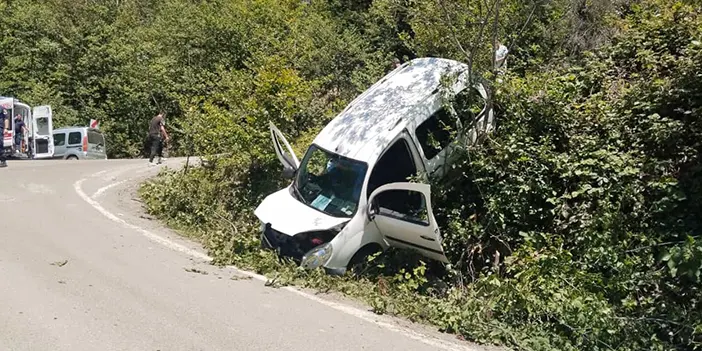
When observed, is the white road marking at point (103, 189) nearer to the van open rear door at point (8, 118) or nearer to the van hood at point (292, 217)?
the van hood at point (292, 217)

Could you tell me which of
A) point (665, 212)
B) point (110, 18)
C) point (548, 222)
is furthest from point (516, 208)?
point (110, 18)

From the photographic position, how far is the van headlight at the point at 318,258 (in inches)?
316

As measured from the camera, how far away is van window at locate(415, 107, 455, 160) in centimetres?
916

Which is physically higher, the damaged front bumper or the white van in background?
the damaged front bumper

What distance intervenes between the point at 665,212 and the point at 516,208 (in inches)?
71.7

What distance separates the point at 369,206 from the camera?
832cm

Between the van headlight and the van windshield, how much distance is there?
0.56 meters

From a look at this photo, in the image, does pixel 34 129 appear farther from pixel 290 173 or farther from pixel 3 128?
pixel 290 173

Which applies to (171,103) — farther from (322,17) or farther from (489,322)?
(489,322)

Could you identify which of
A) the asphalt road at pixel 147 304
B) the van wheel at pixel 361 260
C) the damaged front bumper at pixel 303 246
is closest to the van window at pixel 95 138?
the asphalt road at pixel 147 304

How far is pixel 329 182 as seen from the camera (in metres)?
8.97

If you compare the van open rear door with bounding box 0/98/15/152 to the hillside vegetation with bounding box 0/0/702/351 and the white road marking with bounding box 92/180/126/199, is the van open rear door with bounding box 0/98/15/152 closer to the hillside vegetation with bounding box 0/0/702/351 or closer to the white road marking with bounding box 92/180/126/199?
the white road marking with bounding box 92/180/126/199

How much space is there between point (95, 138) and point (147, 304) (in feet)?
79.7

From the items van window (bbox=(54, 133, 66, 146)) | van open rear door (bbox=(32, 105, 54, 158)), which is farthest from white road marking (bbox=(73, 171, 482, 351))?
van window (bbox=(54, 133, 66, 146))
